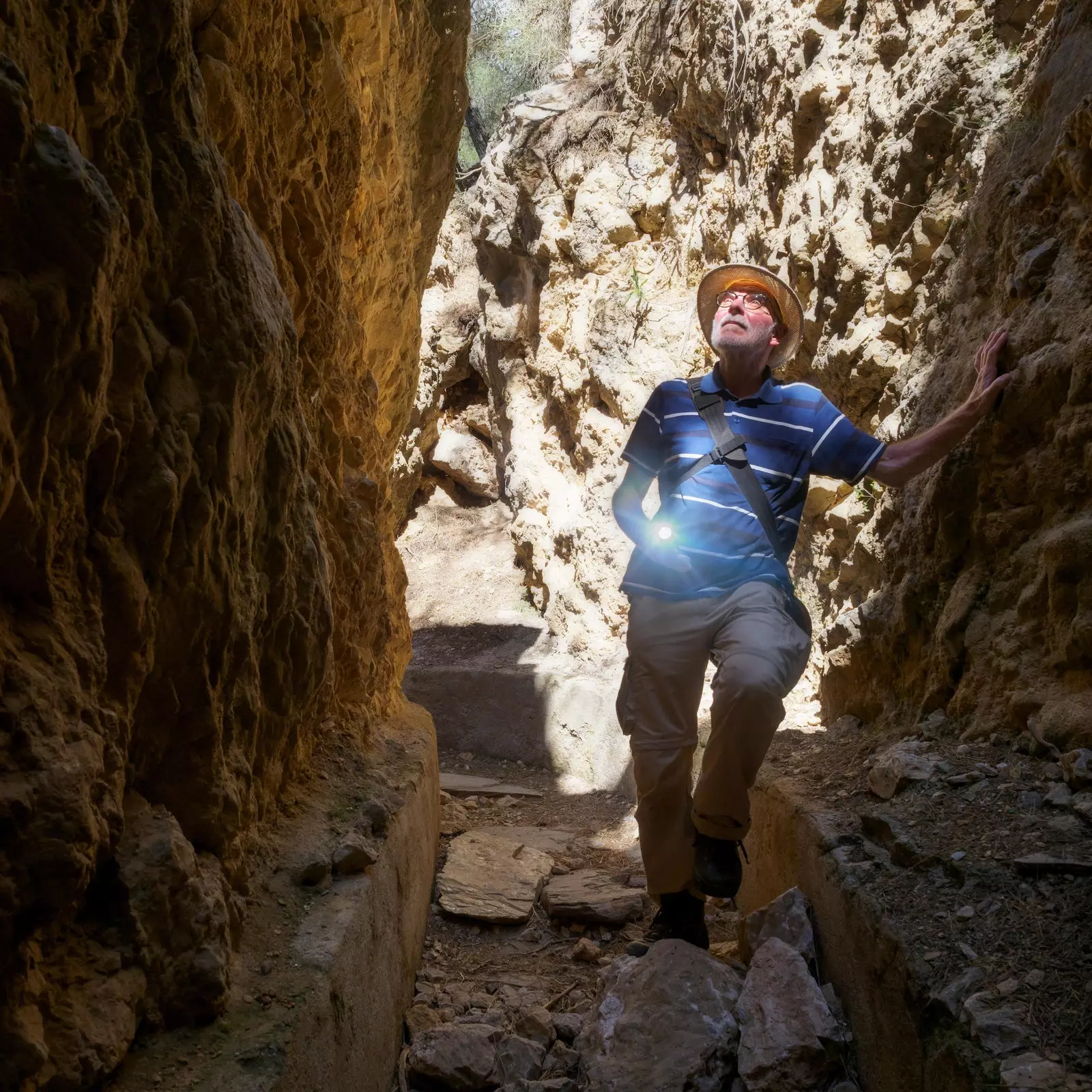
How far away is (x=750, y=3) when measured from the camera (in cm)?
698

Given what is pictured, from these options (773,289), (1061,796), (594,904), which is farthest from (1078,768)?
(594,904)

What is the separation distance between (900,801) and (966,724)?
400 mm

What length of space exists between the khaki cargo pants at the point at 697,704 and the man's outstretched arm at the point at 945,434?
0.54 metres

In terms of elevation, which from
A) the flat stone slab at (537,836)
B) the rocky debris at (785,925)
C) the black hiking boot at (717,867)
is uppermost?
the black hiking boot at (717,867)

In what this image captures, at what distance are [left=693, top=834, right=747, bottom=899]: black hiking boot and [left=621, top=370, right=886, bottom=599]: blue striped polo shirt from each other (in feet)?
2.54

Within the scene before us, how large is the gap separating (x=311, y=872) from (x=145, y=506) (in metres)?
1.09

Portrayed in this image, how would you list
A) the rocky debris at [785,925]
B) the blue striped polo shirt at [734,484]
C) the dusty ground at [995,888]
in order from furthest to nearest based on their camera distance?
the blue striped polo shirt at [734,484] → the rocky debris at [785,925] → the dusty ground at [995,888]

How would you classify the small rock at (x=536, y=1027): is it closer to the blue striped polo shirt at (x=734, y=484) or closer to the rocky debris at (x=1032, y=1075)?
the blue striped polo shirt at (x=734, y=484)

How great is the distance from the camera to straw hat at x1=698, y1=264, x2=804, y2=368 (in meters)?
3.51

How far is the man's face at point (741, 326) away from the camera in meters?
3.34

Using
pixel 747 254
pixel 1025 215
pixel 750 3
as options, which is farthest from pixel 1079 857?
pixel 750 3

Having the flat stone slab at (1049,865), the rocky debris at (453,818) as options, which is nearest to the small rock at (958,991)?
the flat stone slab at (1049,865)

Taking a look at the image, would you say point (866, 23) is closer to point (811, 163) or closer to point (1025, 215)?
point (811, 163)

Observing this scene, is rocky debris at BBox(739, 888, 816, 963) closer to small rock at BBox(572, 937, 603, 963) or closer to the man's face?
small rock at BBox(572, 937, 603, 963)
